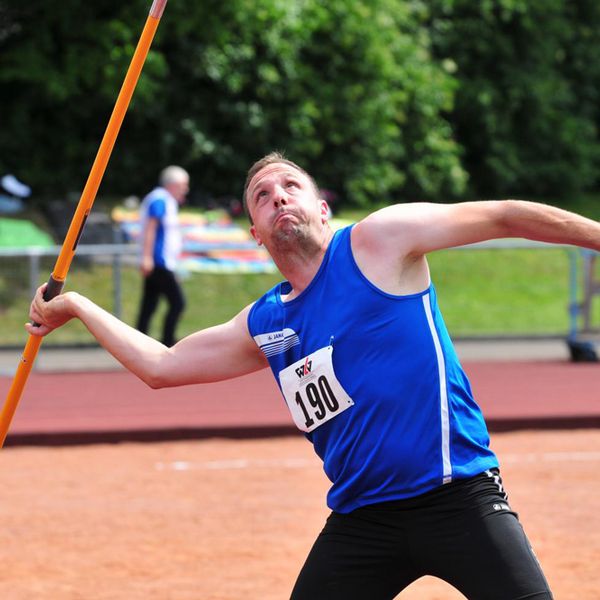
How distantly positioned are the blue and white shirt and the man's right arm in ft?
30.3

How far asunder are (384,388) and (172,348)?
34.7 inches

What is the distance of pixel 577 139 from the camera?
3291 cm

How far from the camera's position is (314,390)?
13.4 ft

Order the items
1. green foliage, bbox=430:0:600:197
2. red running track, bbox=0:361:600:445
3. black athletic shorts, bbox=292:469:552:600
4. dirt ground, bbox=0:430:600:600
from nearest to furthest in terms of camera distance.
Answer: black athletic shorts, bbox=292:469:552:600 < dirt ground, bbox=0:430:600:600 < red running track, bbox=0:361:600:445 < green foliage, bbox=430:0:600:197

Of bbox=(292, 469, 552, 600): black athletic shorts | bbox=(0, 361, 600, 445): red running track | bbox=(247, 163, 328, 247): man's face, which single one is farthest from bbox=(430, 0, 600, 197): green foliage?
bbox=(292, 469, 552, 600): black athletic shorts

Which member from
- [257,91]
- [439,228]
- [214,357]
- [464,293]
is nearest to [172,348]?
[214,357]

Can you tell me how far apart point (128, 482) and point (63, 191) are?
15939 mm

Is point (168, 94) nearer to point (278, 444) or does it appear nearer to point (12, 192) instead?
point (12, 192)

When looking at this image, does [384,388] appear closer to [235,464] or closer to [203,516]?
[203,516]

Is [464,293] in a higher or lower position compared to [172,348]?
lower

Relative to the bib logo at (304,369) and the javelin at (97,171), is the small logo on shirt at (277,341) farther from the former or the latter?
the javelin at (97,171)

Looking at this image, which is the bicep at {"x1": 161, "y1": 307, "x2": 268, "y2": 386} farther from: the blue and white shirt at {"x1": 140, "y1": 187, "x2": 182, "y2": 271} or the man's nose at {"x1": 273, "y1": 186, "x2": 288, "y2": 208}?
the blue and white shirt at {"x1": 140, "y1": 187, "x2": 182, "y2": 271}

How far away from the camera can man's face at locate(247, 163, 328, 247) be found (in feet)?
13.4

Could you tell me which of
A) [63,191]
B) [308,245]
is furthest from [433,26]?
[308,245]
